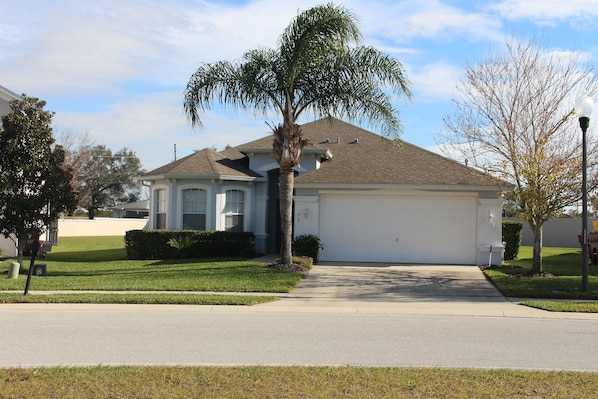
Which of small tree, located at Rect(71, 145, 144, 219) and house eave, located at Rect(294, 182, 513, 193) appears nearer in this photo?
house eave, located at Rect(294, 182, 513, 193)

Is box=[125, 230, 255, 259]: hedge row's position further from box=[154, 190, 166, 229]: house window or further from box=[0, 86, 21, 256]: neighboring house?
box=[0, 86, 21, 256]: neighboring house

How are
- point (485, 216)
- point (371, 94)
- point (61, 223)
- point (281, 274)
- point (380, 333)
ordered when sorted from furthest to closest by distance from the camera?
point (61, 223) < point (485, 216) < point (371, 94) < point (281, 274) < point (380, 333)

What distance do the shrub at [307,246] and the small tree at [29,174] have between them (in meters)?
7.36

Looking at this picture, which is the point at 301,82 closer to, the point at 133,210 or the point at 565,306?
the point at 565,306

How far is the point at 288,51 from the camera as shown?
1703cm

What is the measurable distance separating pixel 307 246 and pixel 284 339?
1143 cm

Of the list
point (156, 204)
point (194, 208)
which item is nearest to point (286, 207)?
point (194, 208)

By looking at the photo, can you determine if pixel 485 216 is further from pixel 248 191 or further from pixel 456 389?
pixel 456 389

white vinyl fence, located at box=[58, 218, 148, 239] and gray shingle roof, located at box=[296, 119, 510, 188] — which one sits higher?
gray shingle roof, located at box=[296, 119, 510, 188]

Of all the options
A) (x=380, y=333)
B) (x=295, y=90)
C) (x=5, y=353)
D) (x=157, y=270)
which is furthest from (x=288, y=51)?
(x=5, y=353)

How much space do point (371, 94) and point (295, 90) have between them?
228 centimetres

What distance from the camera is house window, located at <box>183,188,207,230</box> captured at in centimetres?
2262

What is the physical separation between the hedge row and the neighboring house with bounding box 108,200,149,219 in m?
41.6

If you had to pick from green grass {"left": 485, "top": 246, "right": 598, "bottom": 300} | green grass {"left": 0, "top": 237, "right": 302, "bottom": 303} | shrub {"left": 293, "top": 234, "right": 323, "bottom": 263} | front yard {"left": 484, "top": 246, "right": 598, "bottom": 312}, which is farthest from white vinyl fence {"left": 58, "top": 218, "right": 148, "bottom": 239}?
front yard {"left": 484, "top": 246, "right": 598, "bottom": 312}
